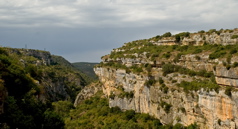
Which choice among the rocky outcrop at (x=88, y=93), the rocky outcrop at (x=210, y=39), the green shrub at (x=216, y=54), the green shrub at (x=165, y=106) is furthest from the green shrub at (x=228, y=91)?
the rocky outcrop at (x=88, y=93)

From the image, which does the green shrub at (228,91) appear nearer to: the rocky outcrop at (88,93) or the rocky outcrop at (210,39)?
the rocky outcrop at (210,39)

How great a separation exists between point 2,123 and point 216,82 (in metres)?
26.1

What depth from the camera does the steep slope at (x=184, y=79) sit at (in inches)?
1229

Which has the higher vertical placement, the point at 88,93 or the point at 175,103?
the point at 175,103

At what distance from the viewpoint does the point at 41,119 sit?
26.4m

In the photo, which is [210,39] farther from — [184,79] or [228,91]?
[228,91]

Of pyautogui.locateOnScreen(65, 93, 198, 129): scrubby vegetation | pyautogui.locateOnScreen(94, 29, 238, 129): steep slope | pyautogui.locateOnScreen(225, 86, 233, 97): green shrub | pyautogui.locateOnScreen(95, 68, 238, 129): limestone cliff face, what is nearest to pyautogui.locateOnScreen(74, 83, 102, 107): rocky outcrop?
pyautogui.locateOnScreen(65, 93, 198, 129): scrubby vegetation

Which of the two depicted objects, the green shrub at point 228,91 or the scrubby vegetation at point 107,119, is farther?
the scrubby vegetation at point 107,119

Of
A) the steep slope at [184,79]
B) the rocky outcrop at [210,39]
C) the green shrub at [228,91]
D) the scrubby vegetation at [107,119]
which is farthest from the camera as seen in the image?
the scrubby vegetation at [107,119]

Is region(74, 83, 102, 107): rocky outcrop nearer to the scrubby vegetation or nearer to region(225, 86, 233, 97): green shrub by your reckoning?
the scrubby vegetation

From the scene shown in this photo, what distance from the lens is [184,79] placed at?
40.7 meters

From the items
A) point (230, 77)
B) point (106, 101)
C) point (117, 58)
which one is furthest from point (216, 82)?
point (106, 101)

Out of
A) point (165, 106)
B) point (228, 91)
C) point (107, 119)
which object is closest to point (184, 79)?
point (165, 106)

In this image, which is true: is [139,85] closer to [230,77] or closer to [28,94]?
[230,77]
